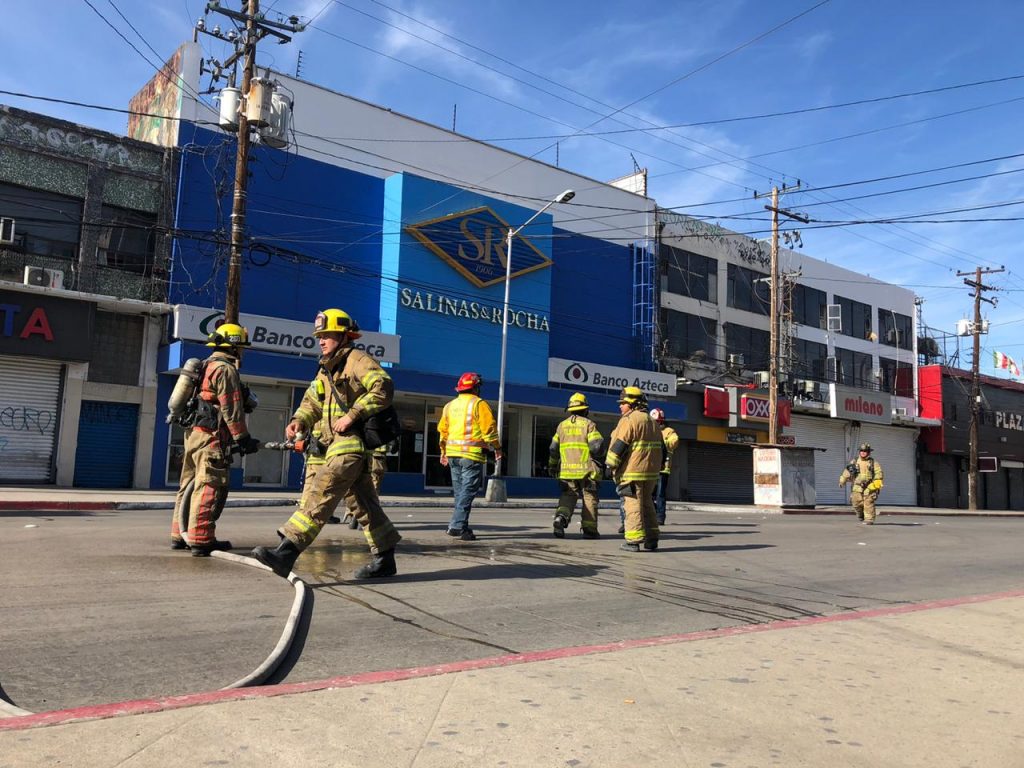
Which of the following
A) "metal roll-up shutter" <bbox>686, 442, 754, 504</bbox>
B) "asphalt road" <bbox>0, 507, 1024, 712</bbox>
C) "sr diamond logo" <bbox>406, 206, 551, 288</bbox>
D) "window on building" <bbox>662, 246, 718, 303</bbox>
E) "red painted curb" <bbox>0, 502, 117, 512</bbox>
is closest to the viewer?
"asphalt road" <bbox>0, 507, 1024, 712</bbox>

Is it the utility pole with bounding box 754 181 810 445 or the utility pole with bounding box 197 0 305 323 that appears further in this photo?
the utility pole with bounding box 754 181 810 445

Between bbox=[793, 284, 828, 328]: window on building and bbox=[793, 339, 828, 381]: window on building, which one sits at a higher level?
bbox=[793, 284, 828, 328]: window on building

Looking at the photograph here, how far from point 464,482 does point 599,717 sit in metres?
5.61

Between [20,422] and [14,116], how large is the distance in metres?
7.00

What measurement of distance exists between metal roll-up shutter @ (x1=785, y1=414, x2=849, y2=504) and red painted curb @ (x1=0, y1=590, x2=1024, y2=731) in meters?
32.9

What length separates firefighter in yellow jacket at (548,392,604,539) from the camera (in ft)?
33.2

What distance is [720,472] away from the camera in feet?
112

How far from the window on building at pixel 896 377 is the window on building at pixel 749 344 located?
9.97 m

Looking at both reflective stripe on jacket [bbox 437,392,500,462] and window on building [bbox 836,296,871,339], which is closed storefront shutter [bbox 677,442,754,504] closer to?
window on building [bbox 836,296,871,339]

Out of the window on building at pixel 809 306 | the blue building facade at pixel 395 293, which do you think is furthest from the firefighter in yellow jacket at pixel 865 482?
the window on building at pixel 809 306

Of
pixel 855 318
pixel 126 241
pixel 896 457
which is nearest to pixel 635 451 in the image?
pixel 126 241

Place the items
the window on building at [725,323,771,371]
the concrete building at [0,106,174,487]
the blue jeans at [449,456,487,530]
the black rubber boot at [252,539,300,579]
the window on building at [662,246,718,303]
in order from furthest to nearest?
1. the window on building at [725,323,771,371]
2. the window on building at [662,246,718,303]
3. the concrete building at [0,106,174,487]
4. the blue jeans at [449,456,487,530]
5. the black rubber boot at [252,539,300,579]

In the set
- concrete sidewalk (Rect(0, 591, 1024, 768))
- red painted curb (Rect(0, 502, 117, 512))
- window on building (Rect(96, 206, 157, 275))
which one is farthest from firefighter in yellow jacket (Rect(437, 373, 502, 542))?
window on building (Rect(96, 206, 157, 275))

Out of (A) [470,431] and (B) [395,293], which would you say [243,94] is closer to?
(B) [395,293]
